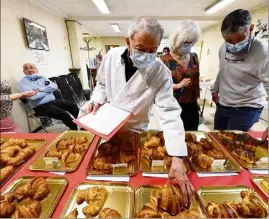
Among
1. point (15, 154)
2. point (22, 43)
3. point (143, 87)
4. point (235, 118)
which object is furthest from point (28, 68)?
→ point (235, 118)

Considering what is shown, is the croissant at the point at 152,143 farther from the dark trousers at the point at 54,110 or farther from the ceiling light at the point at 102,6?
the ceiling light at the point at 102,6

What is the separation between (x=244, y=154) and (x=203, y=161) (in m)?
0.23

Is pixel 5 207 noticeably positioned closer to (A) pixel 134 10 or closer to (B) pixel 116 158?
(B) pixel 116 158

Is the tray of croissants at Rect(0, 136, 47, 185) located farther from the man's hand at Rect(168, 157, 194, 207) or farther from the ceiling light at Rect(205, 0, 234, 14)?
the ceiling light at Rect(205, 0, 234, 14)

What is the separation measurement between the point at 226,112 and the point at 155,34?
689 millimetres

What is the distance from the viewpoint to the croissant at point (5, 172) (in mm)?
665

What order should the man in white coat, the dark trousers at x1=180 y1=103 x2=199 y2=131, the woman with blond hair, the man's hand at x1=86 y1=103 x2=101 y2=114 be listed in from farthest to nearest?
1. the dark trousers at x1=180 y1=103 x2=199 y2=131
2. the woman with blond hair
3. the man's hand at x1=86 y1=103 x2=101 y2=114
4. the man in white coat

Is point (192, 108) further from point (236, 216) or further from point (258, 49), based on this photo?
point (236, 216)

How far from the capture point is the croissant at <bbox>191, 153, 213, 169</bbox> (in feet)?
2.57

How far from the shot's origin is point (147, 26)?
27.7 inches

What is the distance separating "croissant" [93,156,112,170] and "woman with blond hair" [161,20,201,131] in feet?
2.53

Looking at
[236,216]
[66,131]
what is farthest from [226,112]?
[66,131]

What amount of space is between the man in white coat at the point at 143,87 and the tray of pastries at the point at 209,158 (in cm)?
11

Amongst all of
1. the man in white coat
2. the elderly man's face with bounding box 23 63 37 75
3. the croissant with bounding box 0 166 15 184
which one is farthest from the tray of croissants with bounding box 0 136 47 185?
the man in white coat
